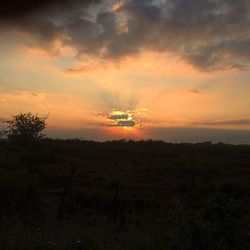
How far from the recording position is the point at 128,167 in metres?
34.2

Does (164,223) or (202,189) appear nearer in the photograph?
(164,223)

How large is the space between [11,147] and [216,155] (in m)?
19.0

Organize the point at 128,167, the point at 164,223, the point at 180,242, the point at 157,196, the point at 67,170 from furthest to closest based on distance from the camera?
the point at 128,167, the point at 67,170, the point at 157,196, the point at 164,223, the point at 180,242

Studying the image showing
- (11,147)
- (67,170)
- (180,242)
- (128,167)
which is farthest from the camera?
(11,147)

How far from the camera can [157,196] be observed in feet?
76.1

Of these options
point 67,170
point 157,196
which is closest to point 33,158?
point 67,170

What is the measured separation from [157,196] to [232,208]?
15.4 m

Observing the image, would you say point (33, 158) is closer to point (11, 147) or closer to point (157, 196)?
point (11, 147)

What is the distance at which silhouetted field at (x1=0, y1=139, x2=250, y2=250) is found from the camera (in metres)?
7.66

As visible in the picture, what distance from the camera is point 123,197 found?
20438 mm

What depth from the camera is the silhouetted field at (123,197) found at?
7656 millimetres

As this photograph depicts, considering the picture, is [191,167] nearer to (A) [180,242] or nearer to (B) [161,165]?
(B) [161,165]

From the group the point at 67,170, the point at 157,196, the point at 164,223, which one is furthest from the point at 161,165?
the point at 164,223

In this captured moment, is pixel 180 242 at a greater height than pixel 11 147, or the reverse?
pixel 11 147
